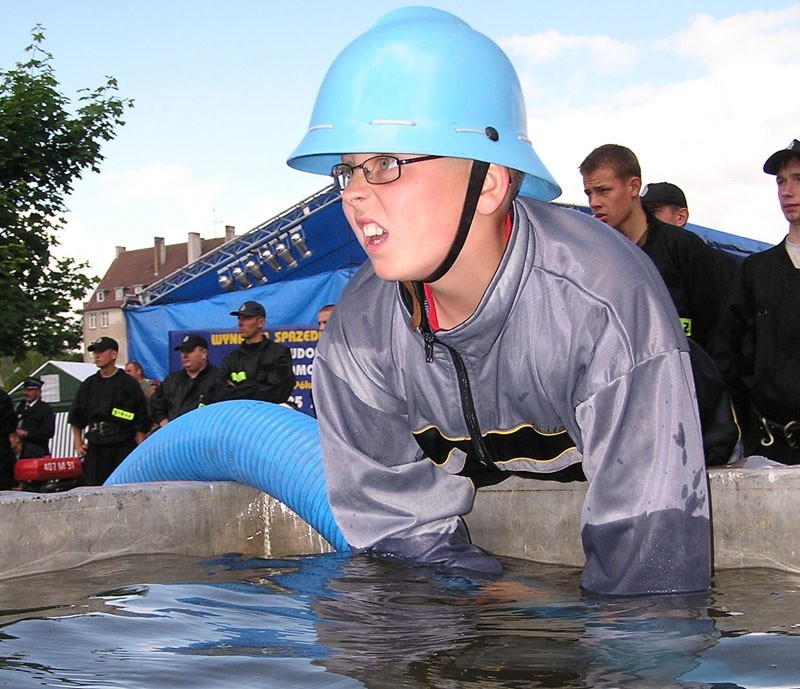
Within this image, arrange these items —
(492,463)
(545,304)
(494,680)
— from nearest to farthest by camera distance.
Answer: (494,680) < (545,304) < (492,463)

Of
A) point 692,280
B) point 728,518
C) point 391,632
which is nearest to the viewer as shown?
point 391,632

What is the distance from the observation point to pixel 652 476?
103 inches

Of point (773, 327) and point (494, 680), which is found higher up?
point (773, 327)

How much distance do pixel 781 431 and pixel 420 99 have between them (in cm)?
243

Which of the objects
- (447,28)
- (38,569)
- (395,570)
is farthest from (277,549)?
(447,28)

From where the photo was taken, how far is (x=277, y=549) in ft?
15.2

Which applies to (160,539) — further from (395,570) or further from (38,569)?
(395,570)

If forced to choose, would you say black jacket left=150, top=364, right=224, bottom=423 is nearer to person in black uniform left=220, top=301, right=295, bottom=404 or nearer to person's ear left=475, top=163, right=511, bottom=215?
person in black uniform left=220, top=301, right=295, bottom=404

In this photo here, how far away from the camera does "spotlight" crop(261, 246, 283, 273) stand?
14.2 metres

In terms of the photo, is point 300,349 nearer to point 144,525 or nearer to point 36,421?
point 36,421

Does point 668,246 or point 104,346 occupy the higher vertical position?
point 104,346

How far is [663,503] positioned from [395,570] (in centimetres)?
102

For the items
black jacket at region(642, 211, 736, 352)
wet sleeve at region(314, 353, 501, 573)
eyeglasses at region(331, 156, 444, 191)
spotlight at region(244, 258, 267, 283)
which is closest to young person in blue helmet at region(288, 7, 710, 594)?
eyeglasses at region(331, 156, 444, 191)

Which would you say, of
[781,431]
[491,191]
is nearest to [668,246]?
[781,431]
